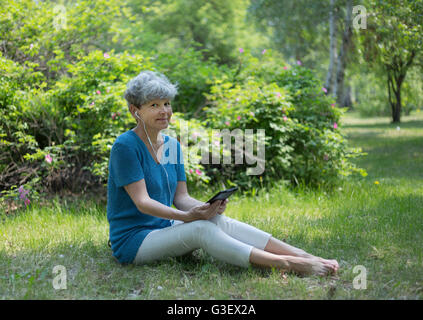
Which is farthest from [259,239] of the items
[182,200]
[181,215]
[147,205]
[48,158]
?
[48,158]

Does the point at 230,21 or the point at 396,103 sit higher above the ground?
the point at 230,21

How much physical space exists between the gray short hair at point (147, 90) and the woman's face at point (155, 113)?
0.04 meters

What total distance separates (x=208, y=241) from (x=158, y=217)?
0.44 metres

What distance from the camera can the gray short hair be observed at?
10.1 feet

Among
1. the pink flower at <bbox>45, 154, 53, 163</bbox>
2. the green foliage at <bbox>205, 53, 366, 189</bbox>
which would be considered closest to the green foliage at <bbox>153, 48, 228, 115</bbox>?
the green foliage at <bbox>205, 53, 366, 189</bbox>

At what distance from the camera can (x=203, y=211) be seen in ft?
9.75

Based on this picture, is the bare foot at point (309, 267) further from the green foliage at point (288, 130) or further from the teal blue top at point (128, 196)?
the green foliage at point (288, 130)

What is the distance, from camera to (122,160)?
3039 millimetres

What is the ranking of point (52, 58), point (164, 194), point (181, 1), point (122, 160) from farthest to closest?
1. point (181, 1)
2. point (52, 58)
3. point (164, 194)
4. point (122, 160)

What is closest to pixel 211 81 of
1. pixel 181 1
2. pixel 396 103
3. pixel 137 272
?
pixel 137 272

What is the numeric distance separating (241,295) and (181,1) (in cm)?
1721

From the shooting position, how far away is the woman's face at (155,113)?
3133mm

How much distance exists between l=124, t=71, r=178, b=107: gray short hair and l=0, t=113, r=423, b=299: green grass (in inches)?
48.1
